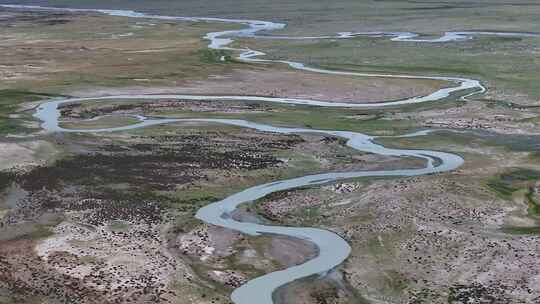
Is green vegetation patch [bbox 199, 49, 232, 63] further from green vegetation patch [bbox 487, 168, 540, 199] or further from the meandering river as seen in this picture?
green vegetation patch [bbox 487, 168, 540, 199]

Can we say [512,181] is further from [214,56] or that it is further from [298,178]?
[214,56]

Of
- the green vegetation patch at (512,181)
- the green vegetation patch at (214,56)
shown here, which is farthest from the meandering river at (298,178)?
the green vegetation patch at (512,181)

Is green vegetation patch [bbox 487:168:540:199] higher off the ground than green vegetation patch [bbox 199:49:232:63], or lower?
higher

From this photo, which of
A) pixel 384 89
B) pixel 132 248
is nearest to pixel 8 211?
pixel 132 248

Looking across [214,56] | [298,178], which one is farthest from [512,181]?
[214,56]

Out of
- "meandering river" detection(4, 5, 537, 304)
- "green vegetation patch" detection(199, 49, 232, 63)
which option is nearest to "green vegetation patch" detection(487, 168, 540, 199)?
"meandering river" detection(4, 5, 537, 304)

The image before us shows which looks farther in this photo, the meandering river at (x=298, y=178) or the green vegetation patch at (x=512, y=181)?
the green vegetation patch at (x=512, y=181)

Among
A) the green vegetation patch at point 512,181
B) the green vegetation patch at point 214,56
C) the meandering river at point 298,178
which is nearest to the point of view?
the meandering river at point 298,178

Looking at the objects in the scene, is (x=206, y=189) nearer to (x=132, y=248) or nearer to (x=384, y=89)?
(x=132, y=248)

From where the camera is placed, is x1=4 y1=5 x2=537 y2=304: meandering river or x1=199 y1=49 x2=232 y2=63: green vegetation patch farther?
x1=199 y1=49 x2=232 y2=63: green vegetation patch

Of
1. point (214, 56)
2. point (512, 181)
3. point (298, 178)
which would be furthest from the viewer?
point (214, 56)

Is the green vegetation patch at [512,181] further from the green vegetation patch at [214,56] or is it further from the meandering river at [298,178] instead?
the green vegetation patch at [214,56]

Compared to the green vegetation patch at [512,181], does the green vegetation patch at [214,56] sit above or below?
below

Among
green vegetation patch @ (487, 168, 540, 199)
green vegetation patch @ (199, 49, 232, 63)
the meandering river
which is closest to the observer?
the meandering river
